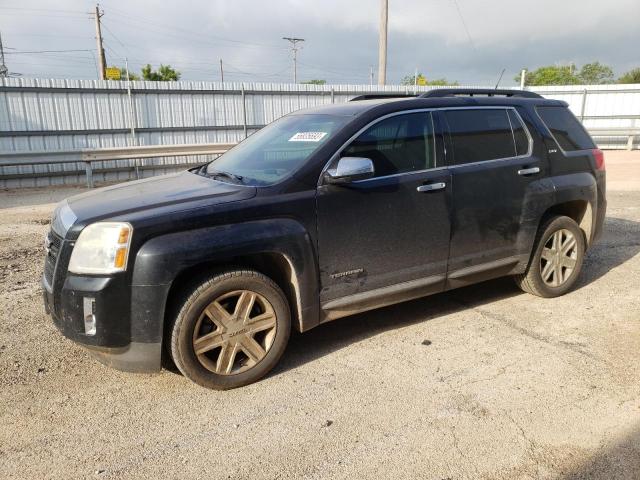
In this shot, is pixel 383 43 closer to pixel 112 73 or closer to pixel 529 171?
pixel 112 73

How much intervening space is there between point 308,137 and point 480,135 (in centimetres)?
150

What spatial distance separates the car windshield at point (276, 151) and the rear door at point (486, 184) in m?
1.04

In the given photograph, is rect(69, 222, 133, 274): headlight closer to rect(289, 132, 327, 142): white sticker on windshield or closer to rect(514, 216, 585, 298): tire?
rect(289, 132, 327, 142): white sticker on windshield

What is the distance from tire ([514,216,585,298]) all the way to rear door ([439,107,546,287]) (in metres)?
0.31

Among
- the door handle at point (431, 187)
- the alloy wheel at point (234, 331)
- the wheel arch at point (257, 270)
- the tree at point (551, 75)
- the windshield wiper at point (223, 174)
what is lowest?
the alloy wheel at point (234, 331)

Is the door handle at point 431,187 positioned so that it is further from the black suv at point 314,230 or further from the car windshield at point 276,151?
the car windshield at point 276,151

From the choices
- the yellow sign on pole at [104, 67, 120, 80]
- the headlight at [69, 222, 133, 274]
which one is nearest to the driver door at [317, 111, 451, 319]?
the headlight at [69, 222, 133, 274]

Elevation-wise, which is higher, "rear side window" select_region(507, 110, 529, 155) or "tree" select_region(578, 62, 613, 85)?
"tree" select_region(578, 62, 613, 85)

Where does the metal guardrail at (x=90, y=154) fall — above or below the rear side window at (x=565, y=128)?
below

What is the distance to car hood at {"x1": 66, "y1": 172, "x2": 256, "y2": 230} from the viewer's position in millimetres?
3174

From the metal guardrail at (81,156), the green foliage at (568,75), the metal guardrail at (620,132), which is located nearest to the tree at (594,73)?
the green foliage at (568,75)

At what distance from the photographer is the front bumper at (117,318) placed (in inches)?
118

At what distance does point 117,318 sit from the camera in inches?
119

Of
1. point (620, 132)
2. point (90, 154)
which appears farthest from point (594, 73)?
point (90, 154)
